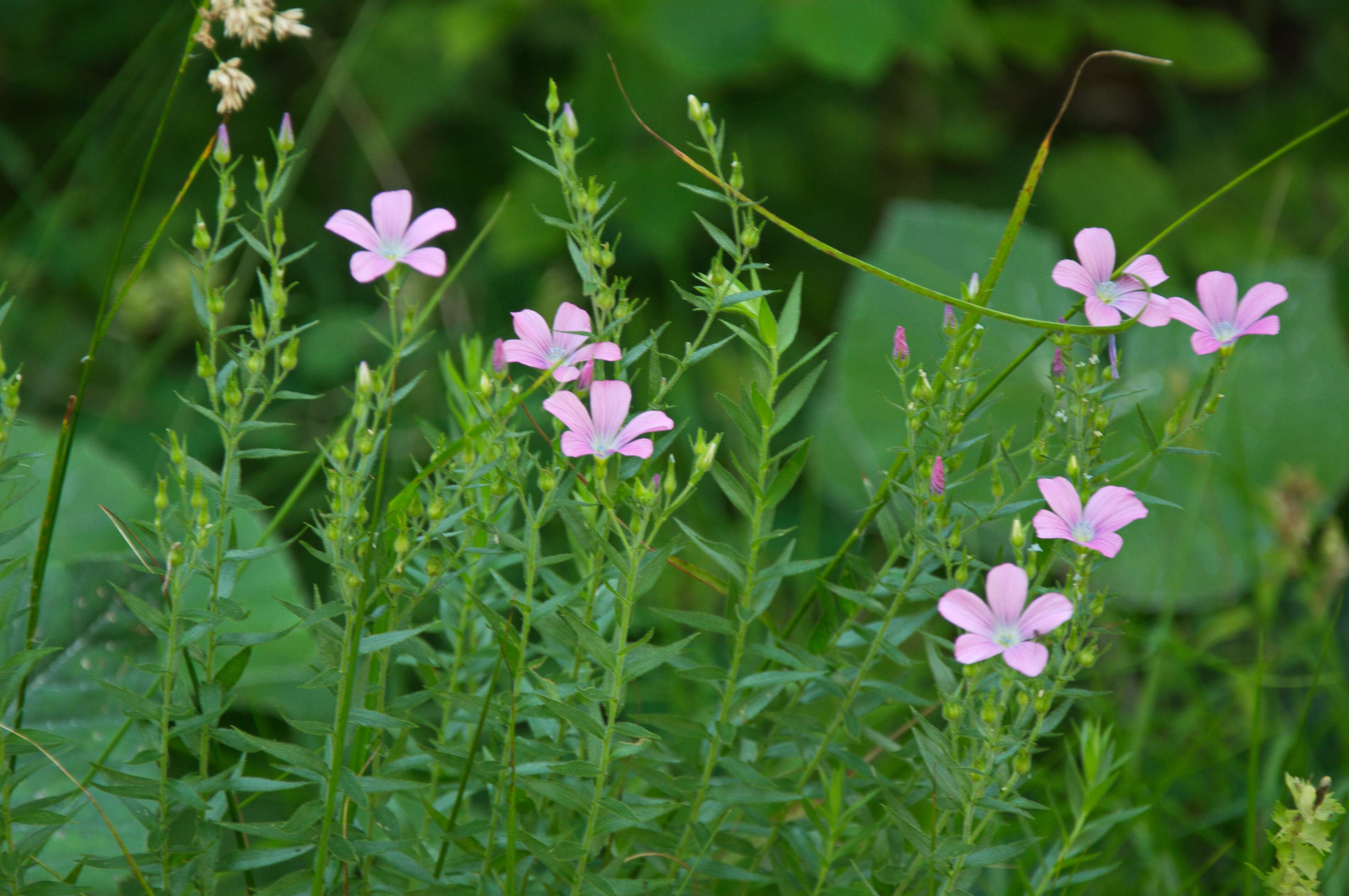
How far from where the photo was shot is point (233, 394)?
509mm

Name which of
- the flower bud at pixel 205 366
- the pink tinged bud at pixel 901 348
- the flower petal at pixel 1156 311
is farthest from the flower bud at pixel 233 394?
the flower petal at pixel 1156 311

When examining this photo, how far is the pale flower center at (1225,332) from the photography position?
1.79 ft

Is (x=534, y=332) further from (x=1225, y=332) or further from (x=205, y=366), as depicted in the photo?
(x=1225, y=332)

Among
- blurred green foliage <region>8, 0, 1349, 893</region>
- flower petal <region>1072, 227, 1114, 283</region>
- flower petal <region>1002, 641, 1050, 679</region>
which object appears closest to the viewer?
flower petal <region>1002, 641, 1050, 679</region>

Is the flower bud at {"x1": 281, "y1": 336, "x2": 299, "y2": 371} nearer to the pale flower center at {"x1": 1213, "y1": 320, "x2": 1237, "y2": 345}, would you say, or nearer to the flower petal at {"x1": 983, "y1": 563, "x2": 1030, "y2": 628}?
the flower petal at {"x1": 983, "y1": 563, "x2": 1030, "y2": 628}

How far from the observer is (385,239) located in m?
0.50

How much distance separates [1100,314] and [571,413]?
252 mm

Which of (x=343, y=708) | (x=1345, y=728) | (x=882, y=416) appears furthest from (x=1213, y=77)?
(x=343, y=708)

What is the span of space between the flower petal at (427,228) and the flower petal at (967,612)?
26cm

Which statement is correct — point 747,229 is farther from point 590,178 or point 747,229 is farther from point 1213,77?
point 1213,77

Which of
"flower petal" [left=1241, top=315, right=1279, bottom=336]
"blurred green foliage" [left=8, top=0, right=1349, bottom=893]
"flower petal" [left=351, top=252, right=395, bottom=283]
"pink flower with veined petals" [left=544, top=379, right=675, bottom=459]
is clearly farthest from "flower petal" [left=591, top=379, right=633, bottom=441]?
"blurred green foliage" [left=8, top=0, right=1349, bottom=893]

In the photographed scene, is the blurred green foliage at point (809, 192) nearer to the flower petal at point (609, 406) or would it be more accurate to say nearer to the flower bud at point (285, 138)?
the flower bud at point (285, 138)

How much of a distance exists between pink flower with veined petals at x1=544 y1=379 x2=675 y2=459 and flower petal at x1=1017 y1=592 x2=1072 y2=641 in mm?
173

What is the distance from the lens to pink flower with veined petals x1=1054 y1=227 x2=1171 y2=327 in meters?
0.52
